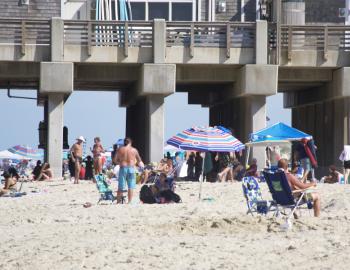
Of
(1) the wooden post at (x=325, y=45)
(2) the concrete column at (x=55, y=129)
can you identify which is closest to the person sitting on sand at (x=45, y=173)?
(2) the concrete column at (x=55, y=129)

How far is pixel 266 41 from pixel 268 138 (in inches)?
265

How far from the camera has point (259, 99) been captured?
116ft

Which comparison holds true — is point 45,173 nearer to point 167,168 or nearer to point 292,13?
point 167,168

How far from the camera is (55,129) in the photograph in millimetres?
34781

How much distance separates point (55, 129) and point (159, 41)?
4049 mm

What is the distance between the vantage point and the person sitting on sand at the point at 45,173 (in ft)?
110

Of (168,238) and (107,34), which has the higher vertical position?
(107,34)

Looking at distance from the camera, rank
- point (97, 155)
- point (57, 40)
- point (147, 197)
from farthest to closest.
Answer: point (57, 40) < point (97, 155) < point (147, 197)

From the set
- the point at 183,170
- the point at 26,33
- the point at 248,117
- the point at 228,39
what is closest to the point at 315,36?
the point at 228,39

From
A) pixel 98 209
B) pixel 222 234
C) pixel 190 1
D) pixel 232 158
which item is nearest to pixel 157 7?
pixel 190 1

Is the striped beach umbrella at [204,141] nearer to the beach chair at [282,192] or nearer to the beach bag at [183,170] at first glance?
the beach chair at [282,192]

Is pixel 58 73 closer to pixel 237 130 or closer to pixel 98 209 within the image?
pixel 237 130

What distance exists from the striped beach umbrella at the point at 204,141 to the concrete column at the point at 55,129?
9214 millimetres

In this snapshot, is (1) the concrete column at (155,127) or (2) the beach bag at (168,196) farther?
(1) the concrete column at (155,127)
